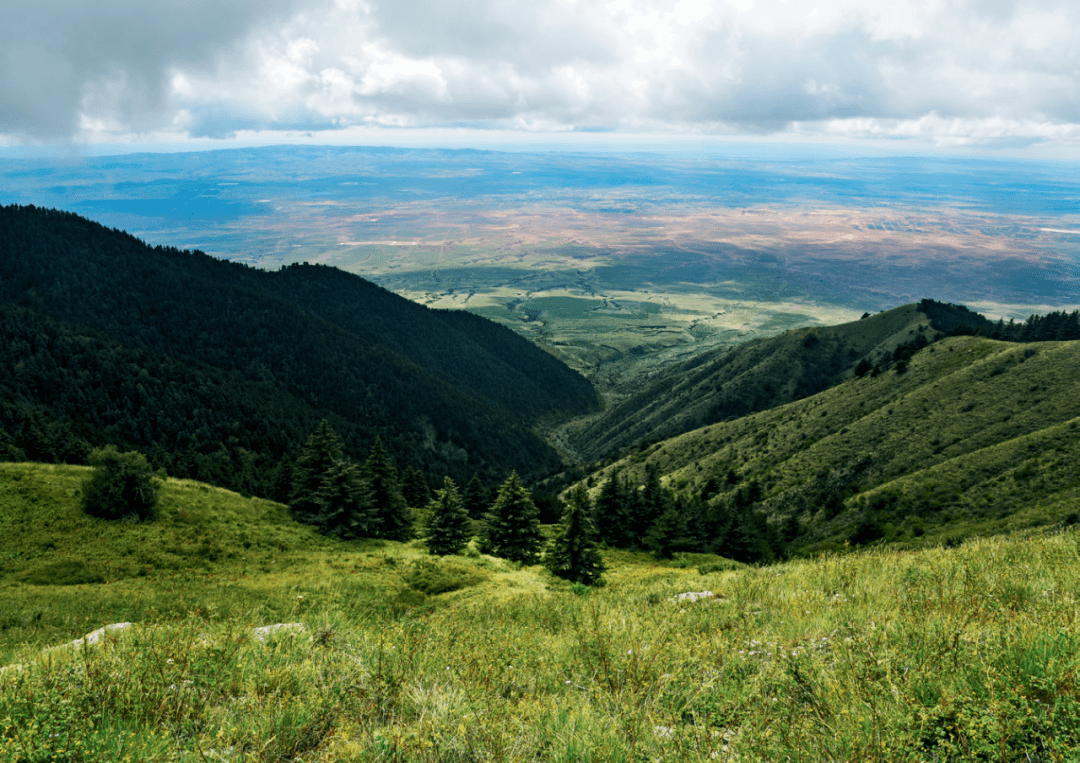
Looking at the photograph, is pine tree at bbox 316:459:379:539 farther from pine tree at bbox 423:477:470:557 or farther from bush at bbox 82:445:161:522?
bush at bbox 82:445:161:522

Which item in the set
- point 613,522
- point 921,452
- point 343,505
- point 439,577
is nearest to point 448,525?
point 343,505

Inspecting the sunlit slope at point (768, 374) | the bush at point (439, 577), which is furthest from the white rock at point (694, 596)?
the sunlit slope at point (768, 374)

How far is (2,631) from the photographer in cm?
1380

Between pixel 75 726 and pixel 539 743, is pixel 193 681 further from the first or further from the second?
pixel 539 743

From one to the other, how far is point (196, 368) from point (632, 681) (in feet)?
459

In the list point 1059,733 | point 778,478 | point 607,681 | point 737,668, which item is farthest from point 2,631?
point 778,478

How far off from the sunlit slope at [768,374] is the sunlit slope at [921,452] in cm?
3934

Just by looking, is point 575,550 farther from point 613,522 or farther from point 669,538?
point 613,522

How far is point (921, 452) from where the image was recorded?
56.3 metres

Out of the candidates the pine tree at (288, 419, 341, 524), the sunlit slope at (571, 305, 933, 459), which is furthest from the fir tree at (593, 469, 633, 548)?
the sunlit slope at (571, 305, 933, 459)

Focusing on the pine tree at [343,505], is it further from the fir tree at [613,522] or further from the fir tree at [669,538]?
the fir tree at [669,538]

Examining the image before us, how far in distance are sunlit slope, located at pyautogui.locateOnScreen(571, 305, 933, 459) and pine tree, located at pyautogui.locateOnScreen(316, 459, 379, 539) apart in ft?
314

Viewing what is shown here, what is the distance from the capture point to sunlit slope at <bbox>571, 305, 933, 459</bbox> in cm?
12912

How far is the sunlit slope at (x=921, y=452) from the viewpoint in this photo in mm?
41344
